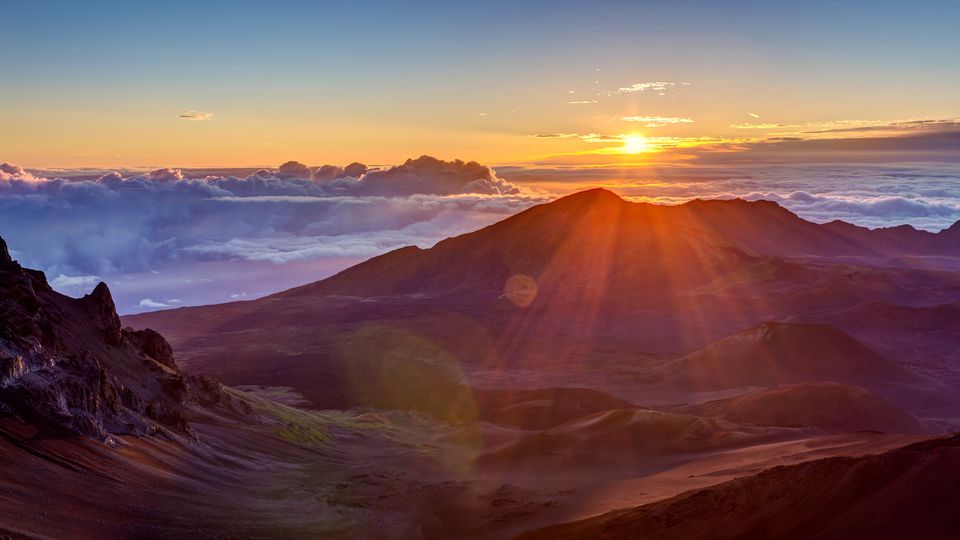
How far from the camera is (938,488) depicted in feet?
101

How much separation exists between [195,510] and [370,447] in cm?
3083

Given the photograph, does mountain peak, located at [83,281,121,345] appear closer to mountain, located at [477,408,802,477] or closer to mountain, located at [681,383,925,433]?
mountain, located at [477,408,802,477]

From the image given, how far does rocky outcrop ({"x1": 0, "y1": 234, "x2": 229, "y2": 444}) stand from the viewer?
1762 inches

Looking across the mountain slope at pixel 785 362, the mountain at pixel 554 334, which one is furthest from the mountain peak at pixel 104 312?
the mountain slope at pixel 785 362

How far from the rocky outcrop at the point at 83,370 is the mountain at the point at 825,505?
2796 cm

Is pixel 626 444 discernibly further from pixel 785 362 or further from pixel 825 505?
pixel 785 362

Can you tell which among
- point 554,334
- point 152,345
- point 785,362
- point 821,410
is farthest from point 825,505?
point 554,334

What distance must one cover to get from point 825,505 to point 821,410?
5199 cm

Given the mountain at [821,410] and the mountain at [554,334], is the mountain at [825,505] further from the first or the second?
the mountain at [554,334]

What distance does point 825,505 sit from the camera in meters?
33.0

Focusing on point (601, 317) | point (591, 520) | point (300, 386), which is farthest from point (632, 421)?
point (601, 317)

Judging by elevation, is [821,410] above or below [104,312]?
below

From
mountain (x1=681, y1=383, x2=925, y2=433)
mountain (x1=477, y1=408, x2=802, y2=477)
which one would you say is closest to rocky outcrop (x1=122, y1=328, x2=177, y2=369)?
mountain (x1=477, y1=408, x2=802, y2=477)

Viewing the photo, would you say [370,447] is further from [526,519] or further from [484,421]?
[526,519]
